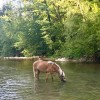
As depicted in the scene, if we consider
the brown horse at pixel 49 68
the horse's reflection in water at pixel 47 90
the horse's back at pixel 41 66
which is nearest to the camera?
the horse's reflection in water at pixel 47 90

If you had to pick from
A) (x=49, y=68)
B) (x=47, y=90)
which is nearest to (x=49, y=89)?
(x=47, y=90)

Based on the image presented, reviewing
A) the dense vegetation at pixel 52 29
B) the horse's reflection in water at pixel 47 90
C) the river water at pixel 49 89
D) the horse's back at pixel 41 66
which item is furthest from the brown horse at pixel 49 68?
the dense vegetation at pixel 52 29

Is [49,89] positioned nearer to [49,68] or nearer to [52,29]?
[49,68]

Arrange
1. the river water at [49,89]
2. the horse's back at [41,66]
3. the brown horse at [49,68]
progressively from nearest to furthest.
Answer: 1. the river water at [49,89]
2. the brown horse at [49,68]
3. the horse's back at [41,66]

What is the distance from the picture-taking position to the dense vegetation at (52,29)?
1576 inches

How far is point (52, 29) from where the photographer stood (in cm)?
5197

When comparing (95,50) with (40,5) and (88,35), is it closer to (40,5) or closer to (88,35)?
(88,35)

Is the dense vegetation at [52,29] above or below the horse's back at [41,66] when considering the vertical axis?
above

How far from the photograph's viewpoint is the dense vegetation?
1576 inches

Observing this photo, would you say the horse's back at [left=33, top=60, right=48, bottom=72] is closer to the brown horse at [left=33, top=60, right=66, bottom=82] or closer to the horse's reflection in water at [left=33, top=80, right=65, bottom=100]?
the brown horse at [left=33, top=60, right=66, bottom=82]

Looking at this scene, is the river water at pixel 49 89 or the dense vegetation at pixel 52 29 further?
the dense vegetation at pixel 52 29

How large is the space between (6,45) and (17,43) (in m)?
6.05

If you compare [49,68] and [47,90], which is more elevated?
[49,68]

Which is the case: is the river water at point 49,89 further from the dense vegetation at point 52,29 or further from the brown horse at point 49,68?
the dense vegetation at point 52,29
